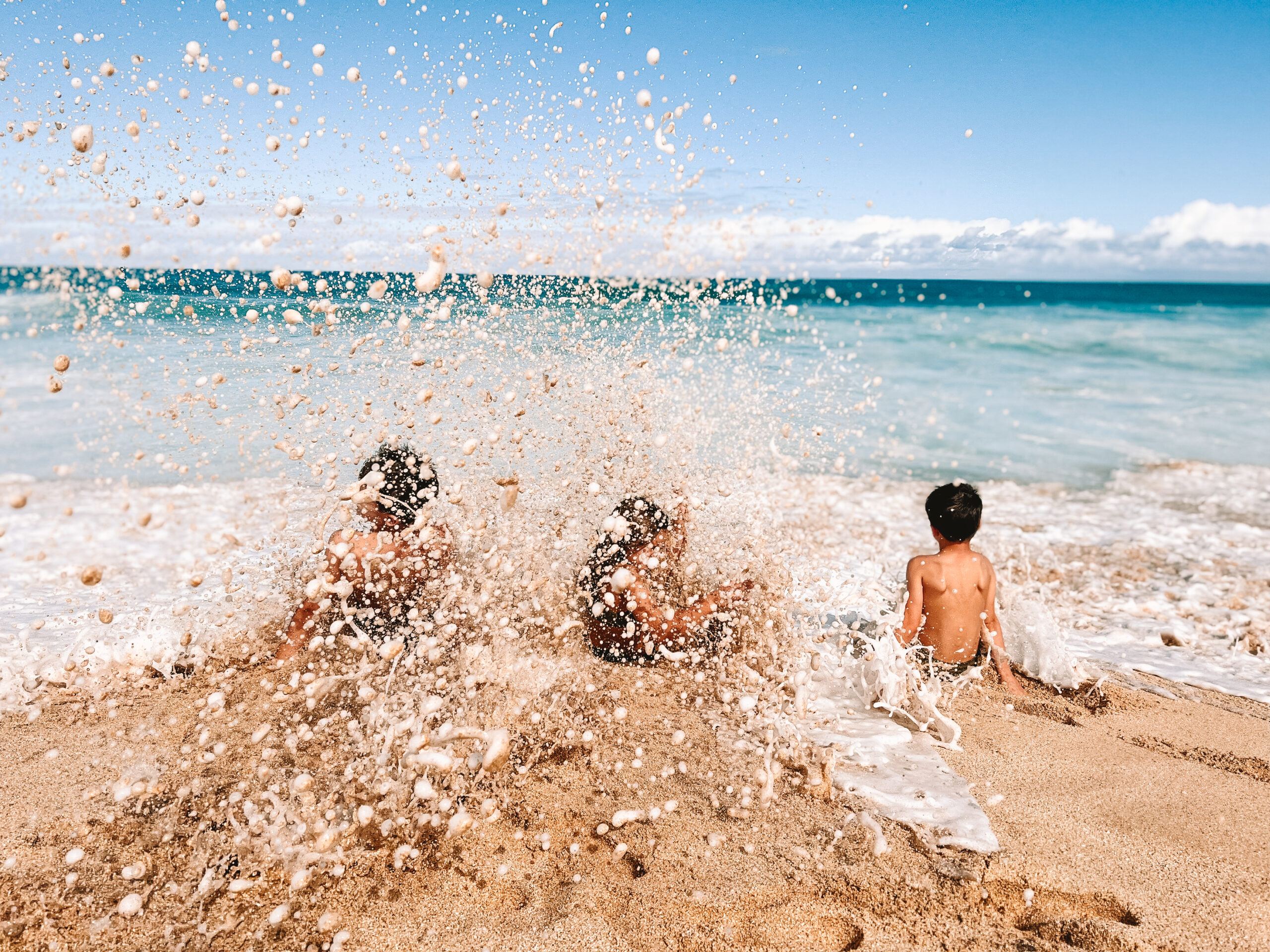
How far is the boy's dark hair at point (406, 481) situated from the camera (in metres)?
3.80

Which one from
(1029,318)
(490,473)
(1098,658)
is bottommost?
(1098,658)

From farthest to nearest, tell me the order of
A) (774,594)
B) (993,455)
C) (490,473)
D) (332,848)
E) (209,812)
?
1. (993,455)
2. (490,473)
3. (774,594)
4. (209,812)
5. (332,848)

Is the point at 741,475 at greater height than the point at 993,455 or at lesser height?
greater

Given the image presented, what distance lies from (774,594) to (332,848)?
238 cm

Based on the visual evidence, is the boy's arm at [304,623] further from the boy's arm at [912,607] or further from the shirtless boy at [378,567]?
the boy's arm at [912,607]

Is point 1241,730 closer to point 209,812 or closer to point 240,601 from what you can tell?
point 209,812

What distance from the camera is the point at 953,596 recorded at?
3686 millimetres

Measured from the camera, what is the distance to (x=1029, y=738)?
3.10 metres

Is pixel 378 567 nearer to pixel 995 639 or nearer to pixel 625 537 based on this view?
pixel 625 537

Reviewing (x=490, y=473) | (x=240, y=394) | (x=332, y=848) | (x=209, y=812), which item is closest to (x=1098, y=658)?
(x=490, y=473)

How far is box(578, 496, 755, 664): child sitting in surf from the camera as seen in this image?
11.9 ft

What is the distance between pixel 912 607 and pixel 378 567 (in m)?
2.72

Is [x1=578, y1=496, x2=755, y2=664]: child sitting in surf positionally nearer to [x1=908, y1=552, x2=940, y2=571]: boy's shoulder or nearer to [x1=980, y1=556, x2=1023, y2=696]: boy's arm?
[x1=908, y1=552, x2=940, y2=571]: boy's shoulder

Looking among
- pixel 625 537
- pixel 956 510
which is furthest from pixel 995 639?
pixel 625 537
